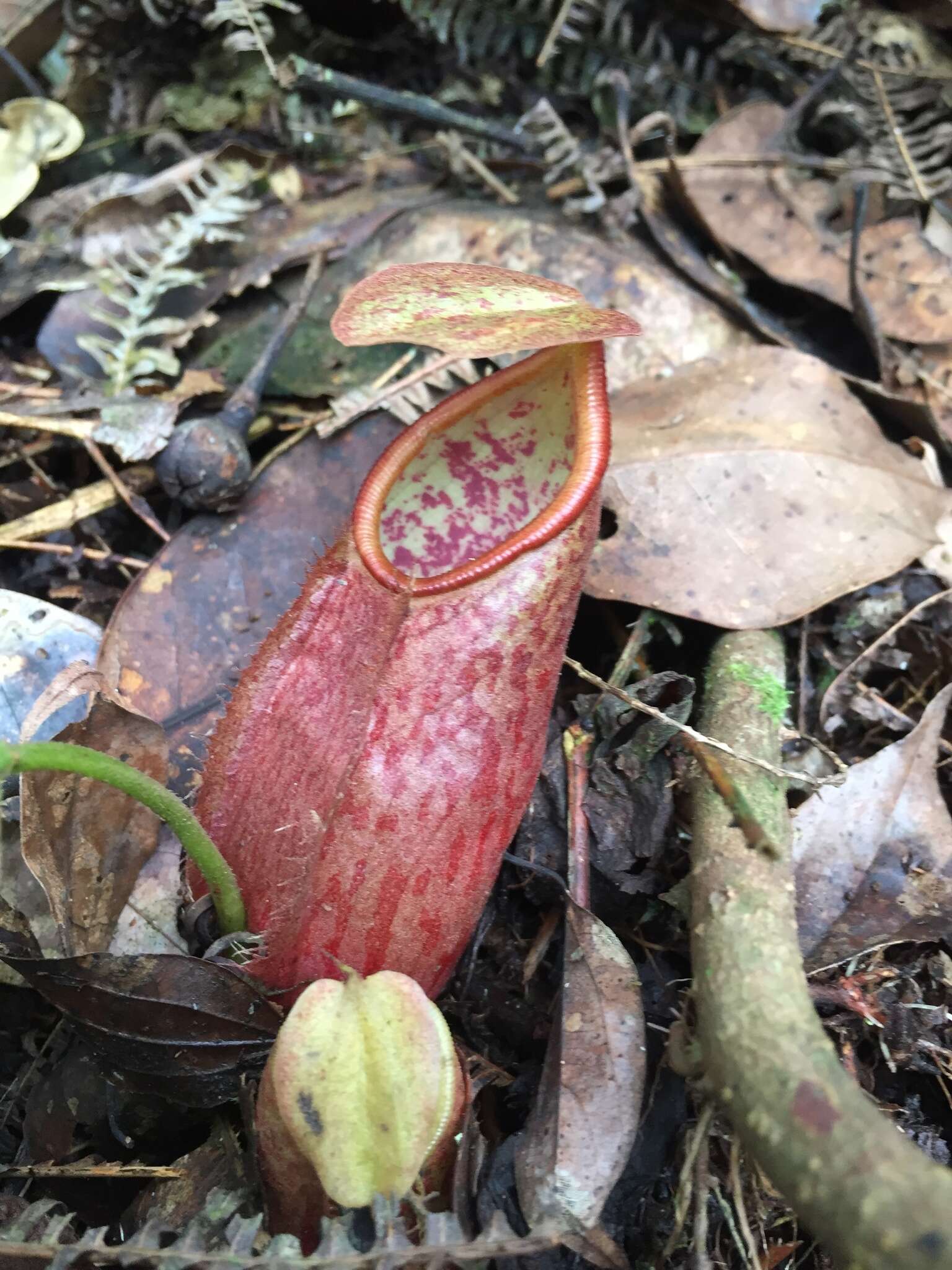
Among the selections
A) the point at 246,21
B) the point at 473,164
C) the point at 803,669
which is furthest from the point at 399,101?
the point at 803,669

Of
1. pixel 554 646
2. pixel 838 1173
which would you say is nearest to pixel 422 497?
pixel 554 646

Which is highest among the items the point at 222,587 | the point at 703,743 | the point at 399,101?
the point at 399,101

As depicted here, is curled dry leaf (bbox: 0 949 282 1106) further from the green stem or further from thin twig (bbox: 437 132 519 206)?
thin twig (bbox: 437 132 519 206)

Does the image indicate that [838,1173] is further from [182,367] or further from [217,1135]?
[182,367]

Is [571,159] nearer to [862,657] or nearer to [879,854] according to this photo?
[862,657]

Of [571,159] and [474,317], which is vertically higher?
[474,317]

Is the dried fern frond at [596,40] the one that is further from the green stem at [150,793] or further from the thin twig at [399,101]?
the green stem at [150,793]

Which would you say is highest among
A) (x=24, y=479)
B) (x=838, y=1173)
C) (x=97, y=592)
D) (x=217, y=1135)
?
(x=24, y=479)
